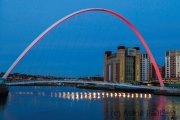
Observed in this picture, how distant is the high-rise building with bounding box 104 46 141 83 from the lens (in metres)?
85.5

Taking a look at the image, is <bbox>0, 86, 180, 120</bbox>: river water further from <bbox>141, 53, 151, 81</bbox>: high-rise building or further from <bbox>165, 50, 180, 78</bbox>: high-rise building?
<bbox>141, 53, 151, 81</bbox>: high-rise building

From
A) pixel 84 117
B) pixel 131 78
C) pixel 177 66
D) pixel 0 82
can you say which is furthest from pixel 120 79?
pixel 84 117

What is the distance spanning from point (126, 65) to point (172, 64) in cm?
1362

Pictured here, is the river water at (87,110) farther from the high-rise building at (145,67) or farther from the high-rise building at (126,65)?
the high-rise building at (145,67)

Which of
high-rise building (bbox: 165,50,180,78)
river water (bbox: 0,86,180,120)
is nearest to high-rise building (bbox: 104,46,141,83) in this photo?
high-rise building (bbox: 165,50,180,78)

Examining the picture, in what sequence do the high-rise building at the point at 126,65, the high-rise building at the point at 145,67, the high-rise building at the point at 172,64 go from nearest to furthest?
the high-rise building at the point at 126,65 < the high-rise building at the point at 172,64 < the high-rise building at the point at 145,67

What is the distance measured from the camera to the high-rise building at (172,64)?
285 ft

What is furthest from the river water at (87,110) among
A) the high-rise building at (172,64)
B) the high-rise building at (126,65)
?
the high-rise building at (172,64)

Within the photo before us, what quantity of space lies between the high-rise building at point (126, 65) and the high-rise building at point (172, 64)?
9.17 m

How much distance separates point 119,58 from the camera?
85.9 metres

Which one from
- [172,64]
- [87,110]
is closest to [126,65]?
[172,64]

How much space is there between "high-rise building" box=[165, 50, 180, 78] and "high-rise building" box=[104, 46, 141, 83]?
9.17 meters

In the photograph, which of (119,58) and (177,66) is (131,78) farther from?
(177,66)

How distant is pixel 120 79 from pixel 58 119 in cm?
6972
